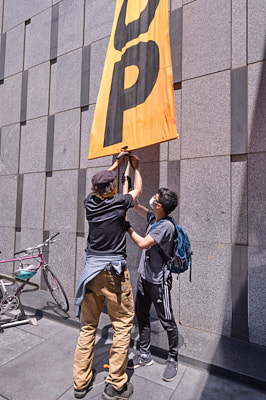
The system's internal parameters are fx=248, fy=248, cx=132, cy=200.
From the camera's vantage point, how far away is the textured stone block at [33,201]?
21.2 feet

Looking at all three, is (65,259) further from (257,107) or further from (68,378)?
(257,107)

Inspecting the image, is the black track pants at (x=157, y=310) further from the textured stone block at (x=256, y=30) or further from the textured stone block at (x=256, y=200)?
the textured stone block at (x=256, y=30)

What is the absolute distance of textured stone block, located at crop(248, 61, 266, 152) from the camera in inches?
152

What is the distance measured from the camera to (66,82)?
6.21 metres

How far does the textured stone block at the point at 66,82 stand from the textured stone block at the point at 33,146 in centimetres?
59

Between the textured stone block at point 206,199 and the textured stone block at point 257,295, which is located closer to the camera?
the textured stone block at point 257,295

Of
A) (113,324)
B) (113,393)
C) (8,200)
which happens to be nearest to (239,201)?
(113,324)

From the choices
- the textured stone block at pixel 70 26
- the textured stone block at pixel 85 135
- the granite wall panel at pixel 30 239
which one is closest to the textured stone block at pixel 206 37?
the textured stone block at pixel 85 135

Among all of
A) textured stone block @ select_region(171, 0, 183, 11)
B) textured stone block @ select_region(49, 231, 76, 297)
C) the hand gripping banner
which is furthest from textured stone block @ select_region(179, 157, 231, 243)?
textured stone block @ select_region(171, 0, 183, 11)

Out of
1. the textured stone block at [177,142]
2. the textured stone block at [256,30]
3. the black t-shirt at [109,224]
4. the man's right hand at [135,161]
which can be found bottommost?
the black t-shirt at [109,224]

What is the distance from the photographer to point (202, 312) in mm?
4117

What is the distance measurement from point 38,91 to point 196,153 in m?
4.97

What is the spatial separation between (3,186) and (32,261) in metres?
2.56

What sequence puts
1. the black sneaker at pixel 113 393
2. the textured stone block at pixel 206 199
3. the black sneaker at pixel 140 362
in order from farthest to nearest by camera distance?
the textured stone block at pixel 206 199
the black sneaker at pixel 140 362
the black sneaker at pixel 113 393
